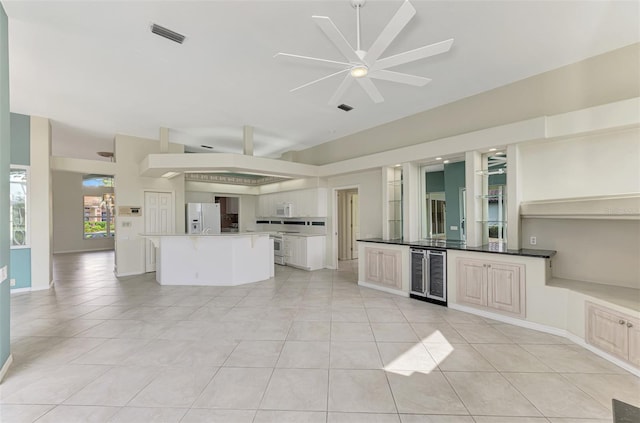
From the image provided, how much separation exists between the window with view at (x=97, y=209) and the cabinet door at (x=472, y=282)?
1287cm

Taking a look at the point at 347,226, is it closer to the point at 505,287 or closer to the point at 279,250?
the point at 279,250

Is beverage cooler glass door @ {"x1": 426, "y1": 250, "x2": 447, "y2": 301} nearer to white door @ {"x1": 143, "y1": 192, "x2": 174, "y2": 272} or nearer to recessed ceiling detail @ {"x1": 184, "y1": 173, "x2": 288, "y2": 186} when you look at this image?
recessed ceiling detail @ {"x1": 184, "y1": 173, "x2": 288, "y2": 186}

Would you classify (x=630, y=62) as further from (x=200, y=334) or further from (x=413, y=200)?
(x=200, y=334)

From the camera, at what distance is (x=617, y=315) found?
2658 millimetres

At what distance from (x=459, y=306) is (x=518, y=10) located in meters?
3.71

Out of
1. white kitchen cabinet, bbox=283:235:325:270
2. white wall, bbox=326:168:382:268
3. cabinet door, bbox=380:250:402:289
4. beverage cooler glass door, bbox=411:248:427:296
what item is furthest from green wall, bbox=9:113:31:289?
beverage cooler glass door, bbox=411:248:427:296

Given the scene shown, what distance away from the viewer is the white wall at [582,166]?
3203 mm

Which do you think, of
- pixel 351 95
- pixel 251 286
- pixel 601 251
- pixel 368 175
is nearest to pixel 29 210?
pixel 251 286

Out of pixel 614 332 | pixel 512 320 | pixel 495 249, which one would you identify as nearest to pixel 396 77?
pixel 495 249

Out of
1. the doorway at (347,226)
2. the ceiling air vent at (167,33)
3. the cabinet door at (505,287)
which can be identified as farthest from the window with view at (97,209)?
the cabinet door at (505,287)

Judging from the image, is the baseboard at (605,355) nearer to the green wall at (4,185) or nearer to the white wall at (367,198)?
the white wall at (367,198)

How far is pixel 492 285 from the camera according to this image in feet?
12.5

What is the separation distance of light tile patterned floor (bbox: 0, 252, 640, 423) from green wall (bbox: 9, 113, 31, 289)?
4.22ft

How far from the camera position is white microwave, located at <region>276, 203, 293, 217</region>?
820cm
